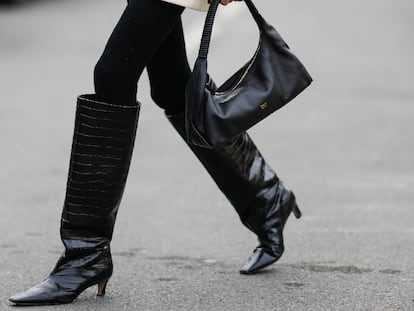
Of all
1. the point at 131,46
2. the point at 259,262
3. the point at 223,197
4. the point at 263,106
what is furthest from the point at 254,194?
the point at 223,197

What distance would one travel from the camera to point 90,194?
3.30m

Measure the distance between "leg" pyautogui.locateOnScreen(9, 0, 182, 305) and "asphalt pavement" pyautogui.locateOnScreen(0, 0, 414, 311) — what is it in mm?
109

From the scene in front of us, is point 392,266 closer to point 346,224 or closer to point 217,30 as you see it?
point 346,224

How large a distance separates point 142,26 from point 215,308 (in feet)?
3.14

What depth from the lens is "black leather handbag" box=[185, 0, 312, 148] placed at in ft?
10.1

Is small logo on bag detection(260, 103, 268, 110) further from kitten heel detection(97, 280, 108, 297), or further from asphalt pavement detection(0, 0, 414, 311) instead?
kitten heel detection(97, 280, 108, 297)

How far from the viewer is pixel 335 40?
12.9 metres

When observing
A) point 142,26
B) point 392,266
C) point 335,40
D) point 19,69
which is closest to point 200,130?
point 142,26

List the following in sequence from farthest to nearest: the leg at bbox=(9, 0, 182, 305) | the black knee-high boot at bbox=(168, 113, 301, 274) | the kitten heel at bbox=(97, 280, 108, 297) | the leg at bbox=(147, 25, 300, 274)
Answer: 1. the black knee-high boot at bbox=(168, 113, 301, 274)
2. the leg at bbox=(147, 25, 300, 274)
3. the kitten heel at bbox=(97, 280, 108, 297)
4. the leg at bbox=(9, 0, 182, 305)

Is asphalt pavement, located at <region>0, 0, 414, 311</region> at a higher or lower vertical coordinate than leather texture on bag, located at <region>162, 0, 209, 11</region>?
lower

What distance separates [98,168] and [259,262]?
811 mm

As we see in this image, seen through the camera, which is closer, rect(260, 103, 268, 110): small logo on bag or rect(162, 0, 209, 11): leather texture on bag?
rect(162, 0, 209, 11): leather texture on bag

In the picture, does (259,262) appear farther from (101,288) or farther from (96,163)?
(96,163)

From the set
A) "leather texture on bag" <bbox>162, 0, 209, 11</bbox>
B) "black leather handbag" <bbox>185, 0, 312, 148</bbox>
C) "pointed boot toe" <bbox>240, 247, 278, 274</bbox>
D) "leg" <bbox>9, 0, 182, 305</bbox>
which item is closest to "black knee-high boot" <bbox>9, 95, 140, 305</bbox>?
"leg" <bbox>9, 0, 182, 305</bbox>
